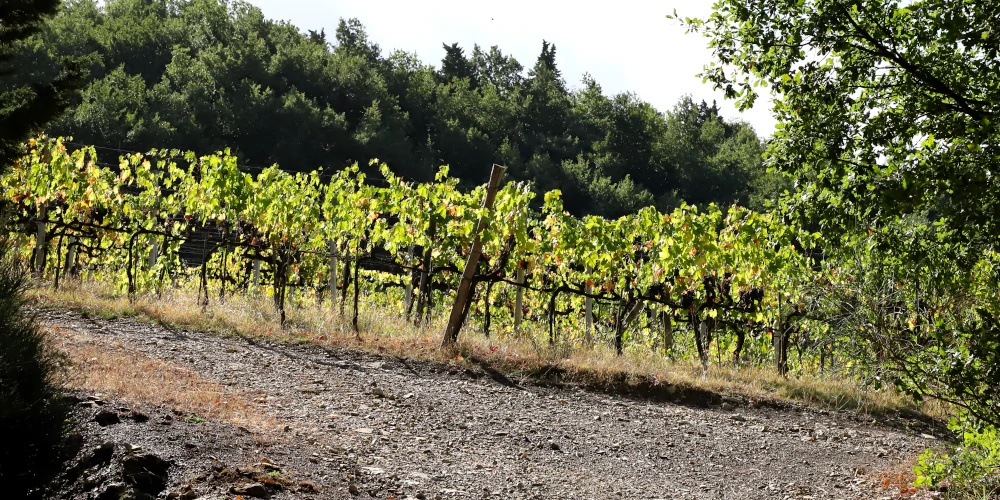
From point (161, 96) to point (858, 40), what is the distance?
140ft

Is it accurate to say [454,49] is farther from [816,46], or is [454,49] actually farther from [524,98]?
[816,46]

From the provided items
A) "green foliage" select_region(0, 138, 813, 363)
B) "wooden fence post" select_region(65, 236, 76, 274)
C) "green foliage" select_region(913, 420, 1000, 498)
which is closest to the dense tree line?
"wooden fence post" select_region(65, 236, 76, 274)

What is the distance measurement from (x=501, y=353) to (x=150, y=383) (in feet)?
11.8

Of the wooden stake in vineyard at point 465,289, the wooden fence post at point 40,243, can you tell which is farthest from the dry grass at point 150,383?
the wooden fence post at point 40,243

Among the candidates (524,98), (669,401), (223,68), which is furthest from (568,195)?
(669,401)

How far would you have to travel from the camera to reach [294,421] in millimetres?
5738

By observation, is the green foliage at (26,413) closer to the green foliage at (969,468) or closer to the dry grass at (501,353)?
the green foliage at (969,468)

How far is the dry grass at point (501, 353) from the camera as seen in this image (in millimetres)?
8289

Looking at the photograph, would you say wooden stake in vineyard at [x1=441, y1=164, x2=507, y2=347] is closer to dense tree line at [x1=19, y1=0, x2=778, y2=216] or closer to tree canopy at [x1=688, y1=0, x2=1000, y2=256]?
tree canopy at [x1=688, y1=0, x2=1000, y2=256]

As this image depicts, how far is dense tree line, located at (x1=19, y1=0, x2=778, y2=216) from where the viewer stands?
42.5 m

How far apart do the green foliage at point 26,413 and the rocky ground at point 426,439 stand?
8.6 inches

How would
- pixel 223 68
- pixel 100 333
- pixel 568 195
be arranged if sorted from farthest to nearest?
pixel 568 195 → pixel 223 68 → pixel 100 333

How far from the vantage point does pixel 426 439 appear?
18.8 feet

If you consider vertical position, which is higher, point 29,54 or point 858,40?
point 29,54
